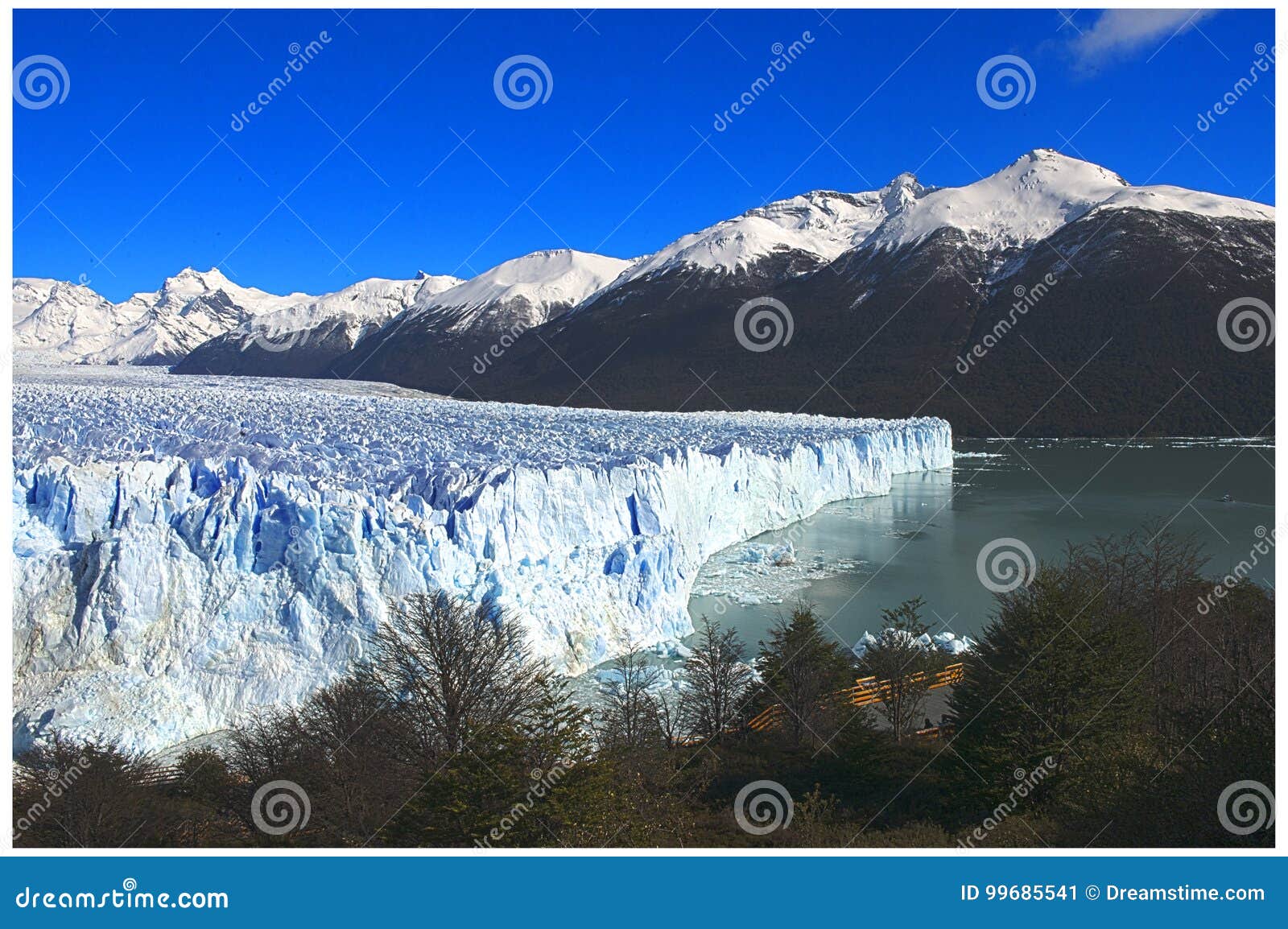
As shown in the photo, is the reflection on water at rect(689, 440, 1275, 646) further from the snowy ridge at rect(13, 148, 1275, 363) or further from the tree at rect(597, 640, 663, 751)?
the snowy ridge at rect(13, 148, 1275, 363)

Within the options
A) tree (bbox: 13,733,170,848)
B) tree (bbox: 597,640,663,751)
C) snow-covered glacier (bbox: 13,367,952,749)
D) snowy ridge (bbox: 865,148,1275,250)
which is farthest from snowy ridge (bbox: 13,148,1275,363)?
tree (bbox: 13,733,170,848)

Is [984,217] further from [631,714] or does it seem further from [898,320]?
[631,714]

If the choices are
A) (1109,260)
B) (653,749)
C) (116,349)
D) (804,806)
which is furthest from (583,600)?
(116,349)

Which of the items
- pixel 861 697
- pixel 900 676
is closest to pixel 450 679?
pixel 900 676

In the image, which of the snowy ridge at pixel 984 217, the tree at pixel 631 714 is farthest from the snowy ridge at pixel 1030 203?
the tree at pixel 631 714

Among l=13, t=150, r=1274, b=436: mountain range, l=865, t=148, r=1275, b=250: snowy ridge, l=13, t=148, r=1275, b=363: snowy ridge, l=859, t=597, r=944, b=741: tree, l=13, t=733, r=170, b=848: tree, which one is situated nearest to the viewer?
l=13, t=733, r=170, b=848: tree

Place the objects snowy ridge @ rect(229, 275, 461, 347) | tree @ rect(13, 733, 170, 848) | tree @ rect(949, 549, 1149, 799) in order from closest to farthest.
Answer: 1. tree @ rect(13, 733, 170, 848)
2. tree @ rect(949, 549, 1149, 799)
3. snowy ridge @ rect(229, 275, 461, 347)

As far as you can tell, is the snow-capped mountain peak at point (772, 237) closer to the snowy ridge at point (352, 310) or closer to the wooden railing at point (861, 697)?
the snowy ridge at point (352, 310)
